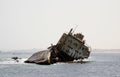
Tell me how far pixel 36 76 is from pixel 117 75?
11.6m

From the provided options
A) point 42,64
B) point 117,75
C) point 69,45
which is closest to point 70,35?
point 69,45

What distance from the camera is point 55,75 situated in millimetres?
51875

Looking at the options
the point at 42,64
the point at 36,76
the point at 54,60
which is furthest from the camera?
the point at 54,60

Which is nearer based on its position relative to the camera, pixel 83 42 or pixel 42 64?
pixel 42 64

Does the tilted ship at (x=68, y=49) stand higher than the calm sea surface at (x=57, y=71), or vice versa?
the tilted ship at (x=68, y=49)

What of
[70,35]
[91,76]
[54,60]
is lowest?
[91,76]

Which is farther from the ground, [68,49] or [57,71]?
→ [68,49]

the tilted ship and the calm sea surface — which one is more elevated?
the tilted ship

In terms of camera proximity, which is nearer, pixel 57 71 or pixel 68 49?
pixel 57 71

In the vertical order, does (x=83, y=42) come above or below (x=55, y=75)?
above

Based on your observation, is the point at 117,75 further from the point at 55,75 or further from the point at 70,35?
the point at 70,35

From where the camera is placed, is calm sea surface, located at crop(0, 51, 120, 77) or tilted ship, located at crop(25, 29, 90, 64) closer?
calm sea surface, located at crop(0, 51, 120, 77)

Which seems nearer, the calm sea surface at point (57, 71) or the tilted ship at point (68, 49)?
the calm sea surface at point (57, 71)

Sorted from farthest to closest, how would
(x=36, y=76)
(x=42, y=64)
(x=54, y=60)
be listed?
1. (x=54, y=60)
2. (x=42, y=64)
3. (x=36, y=76)
